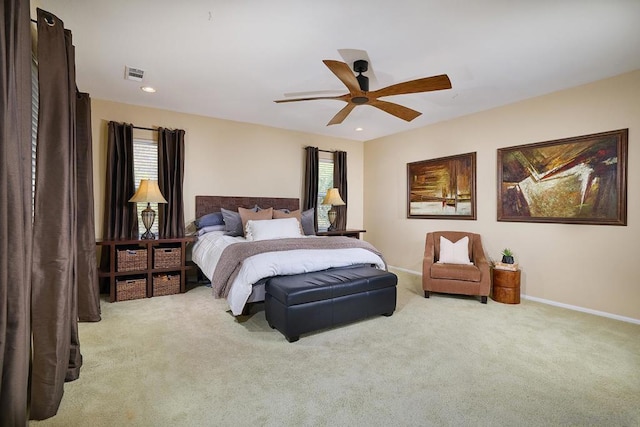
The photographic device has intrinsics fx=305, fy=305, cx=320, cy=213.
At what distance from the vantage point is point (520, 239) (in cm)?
415

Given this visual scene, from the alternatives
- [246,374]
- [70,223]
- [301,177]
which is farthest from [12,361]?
[301,177]

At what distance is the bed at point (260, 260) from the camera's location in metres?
2.97

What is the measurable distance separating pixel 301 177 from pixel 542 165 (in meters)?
3.79

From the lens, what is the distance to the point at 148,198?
13.4 ft

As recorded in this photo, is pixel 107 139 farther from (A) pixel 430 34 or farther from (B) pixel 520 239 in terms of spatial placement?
(B) pixel 520 239

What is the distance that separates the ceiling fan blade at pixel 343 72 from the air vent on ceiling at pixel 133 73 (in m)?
2.17

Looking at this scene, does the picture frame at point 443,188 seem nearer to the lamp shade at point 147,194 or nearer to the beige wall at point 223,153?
the beige wall at point 223,153

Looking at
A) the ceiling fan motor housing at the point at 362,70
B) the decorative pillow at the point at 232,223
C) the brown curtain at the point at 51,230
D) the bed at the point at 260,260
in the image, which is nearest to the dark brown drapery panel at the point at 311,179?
the decorative pillow at the point at 232,223

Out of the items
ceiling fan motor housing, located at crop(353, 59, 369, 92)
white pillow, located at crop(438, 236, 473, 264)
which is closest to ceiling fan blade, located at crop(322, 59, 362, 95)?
ceiling fan motor housing, located at crop(353, 59, 369, 92)

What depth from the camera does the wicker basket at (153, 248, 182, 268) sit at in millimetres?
4129

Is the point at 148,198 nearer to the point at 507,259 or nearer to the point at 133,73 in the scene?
the point at 133,73

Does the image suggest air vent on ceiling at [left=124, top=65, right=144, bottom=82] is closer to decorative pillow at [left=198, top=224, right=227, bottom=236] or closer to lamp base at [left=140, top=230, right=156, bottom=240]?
lamp base at [left=140, top=230, right=156, bottom=240]

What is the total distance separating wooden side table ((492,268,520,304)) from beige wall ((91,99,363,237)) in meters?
3.60

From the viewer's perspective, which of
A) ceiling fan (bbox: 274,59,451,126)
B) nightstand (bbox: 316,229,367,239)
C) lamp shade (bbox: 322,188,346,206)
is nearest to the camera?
ceiling fan (bbox: 274,59,451,126)
